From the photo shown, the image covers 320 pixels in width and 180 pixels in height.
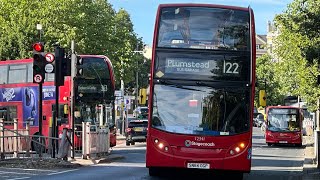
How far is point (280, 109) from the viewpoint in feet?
131

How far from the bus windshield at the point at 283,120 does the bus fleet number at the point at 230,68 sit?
2569cm

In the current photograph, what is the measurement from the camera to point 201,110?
47.4ft

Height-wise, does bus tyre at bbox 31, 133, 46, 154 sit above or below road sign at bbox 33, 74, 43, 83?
below

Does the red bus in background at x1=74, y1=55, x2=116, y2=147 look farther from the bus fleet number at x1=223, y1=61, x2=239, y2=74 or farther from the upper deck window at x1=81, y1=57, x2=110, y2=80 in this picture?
the bus fleet number at x1=223, y1=61, x2=239, y2=74

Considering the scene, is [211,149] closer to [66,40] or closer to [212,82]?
[212,82]

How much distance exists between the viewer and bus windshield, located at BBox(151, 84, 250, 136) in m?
14.4

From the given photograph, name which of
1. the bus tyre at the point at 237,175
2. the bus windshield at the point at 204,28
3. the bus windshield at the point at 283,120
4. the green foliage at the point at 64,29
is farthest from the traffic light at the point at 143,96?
the green foliage at the point at 64,29

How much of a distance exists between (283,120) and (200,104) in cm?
2626

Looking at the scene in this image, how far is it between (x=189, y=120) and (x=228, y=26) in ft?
8.49

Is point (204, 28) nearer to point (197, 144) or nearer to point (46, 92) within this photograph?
point (197, 144)

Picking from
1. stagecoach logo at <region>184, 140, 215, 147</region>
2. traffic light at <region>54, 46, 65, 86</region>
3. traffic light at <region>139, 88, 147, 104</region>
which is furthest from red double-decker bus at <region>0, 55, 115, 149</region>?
stagecoach logo at <region>184, 140, 215, 147</region>

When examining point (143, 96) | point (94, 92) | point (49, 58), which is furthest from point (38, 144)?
point (94, 92)

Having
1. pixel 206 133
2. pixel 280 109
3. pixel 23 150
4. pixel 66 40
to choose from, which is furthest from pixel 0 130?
pixel 280 109

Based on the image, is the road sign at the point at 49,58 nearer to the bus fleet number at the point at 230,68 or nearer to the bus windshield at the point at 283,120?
the bus fleet number at the point at 230,68
